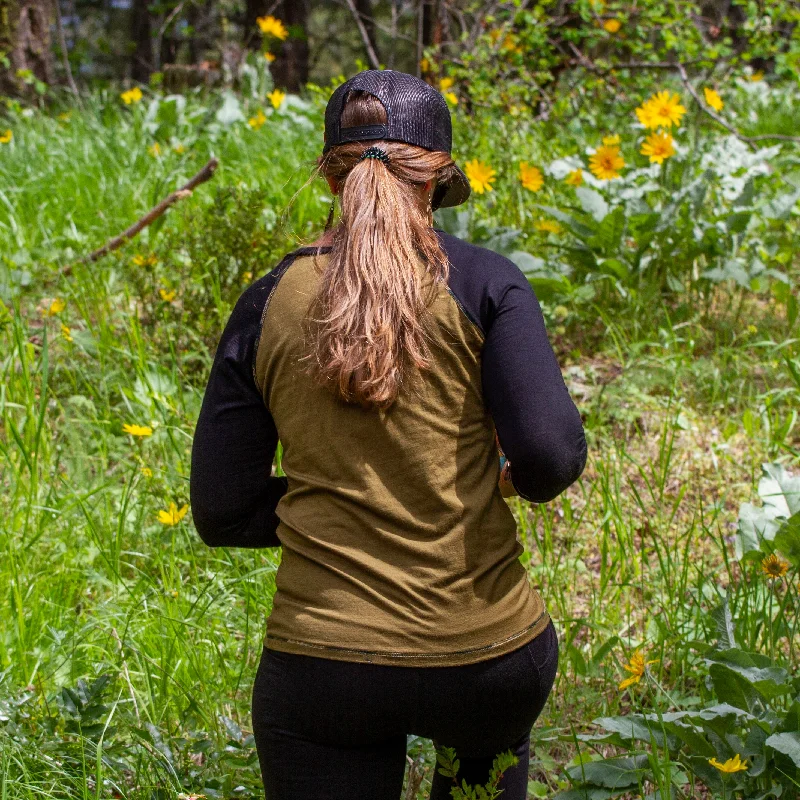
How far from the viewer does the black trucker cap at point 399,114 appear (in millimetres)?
1609

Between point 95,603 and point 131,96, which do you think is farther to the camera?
point 131,96

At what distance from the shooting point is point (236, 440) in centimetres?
165

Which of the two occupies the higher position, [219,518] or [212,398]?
[212,398]

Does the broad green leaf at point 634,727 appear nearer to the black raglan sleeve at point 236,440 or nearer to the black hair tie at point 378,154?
the black raglan sleeve at point 236,440

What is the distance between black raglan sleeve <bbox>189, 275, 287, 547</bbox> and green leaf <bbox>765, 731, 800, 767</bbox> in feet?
3.04

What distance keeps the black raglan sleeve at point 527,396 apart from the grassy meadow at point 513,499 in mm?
499

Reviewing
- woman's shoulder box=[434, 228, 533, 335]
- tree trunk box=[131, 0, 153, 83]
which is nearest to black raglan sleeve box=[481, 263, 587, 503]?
woman's shoulder box=[434, 228, 533, 335]

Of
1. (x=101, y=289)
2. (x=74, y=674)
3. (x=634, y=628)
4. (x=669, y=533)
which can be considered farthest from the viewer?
(x=101, y=289)

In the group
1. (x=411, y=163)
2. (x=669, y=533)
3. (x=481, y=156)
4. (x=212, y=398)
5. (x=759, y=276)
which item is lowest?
(x=669, y=533)

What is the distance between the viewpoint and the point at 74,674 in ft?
7.94

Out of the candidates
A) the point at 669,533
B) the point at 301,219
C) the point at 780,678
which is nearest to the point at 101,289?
the point at 301,219

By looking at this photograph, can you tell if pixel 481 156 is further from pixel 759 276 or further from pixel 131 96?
pixel 131 96

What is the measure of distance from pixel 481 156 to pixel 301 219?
101cm

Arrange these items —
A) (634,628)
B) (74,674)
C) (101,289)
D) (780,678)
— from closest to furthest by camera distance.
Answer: (780,678) < (74,674) < (634,628) < (101,289)
